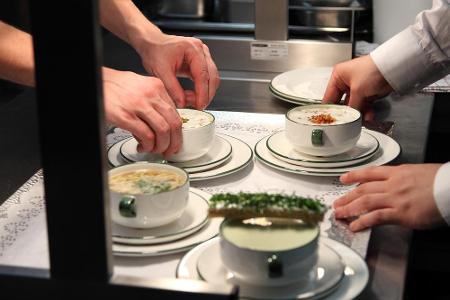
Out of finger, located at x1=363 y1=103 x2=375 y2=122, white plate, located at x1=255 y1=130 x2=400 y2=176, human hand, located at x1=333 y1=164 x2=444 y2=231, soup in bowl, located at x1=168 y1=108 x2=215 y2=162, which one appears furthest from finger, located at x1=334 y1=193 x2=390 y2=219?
finger, located at x1=363 y1=103 x2=375 y2=122

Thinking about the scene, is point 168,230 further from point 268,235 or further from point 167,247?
point 268,235

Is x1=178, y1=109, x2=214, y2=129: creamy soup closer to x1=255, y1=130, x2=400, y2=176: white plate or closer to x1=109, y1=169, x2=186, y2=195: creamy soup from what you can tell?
x1=255, y1=130, x2=400, y2=176: white plate

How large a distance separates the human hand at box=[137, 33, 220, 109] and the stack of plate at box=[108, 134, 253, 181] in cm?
14

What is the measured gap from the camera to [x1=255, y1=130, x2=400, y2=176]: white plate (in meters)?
1.17

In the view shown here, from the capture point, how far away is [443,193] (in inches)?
40.4

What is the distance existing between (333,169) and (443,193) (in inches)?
7.7

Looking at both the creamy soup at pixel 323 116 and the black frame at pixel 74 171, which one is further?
the creamy soup at pixel 323 116

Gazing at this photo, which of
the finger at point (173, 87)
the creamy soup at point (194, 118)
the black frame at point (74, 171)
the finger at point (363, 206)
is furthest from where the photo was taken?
the finger at point (173, 87)

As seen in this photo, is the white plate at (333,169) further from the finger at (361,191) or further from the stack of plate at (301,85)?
the stack of plate at (301,85)

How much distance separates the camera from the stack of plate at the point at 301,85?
5.01 ft

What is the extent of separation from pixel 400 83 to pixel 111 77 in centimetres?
58

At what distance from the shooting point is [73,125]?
70cm

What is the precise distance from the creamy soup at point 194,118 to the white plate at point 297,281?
370 millimetres

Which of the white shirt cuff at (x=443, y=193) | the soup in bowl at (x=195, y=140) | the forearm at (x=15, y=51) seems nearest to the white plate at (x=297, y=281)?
the white shirt cuff at (x=443, y=193)
